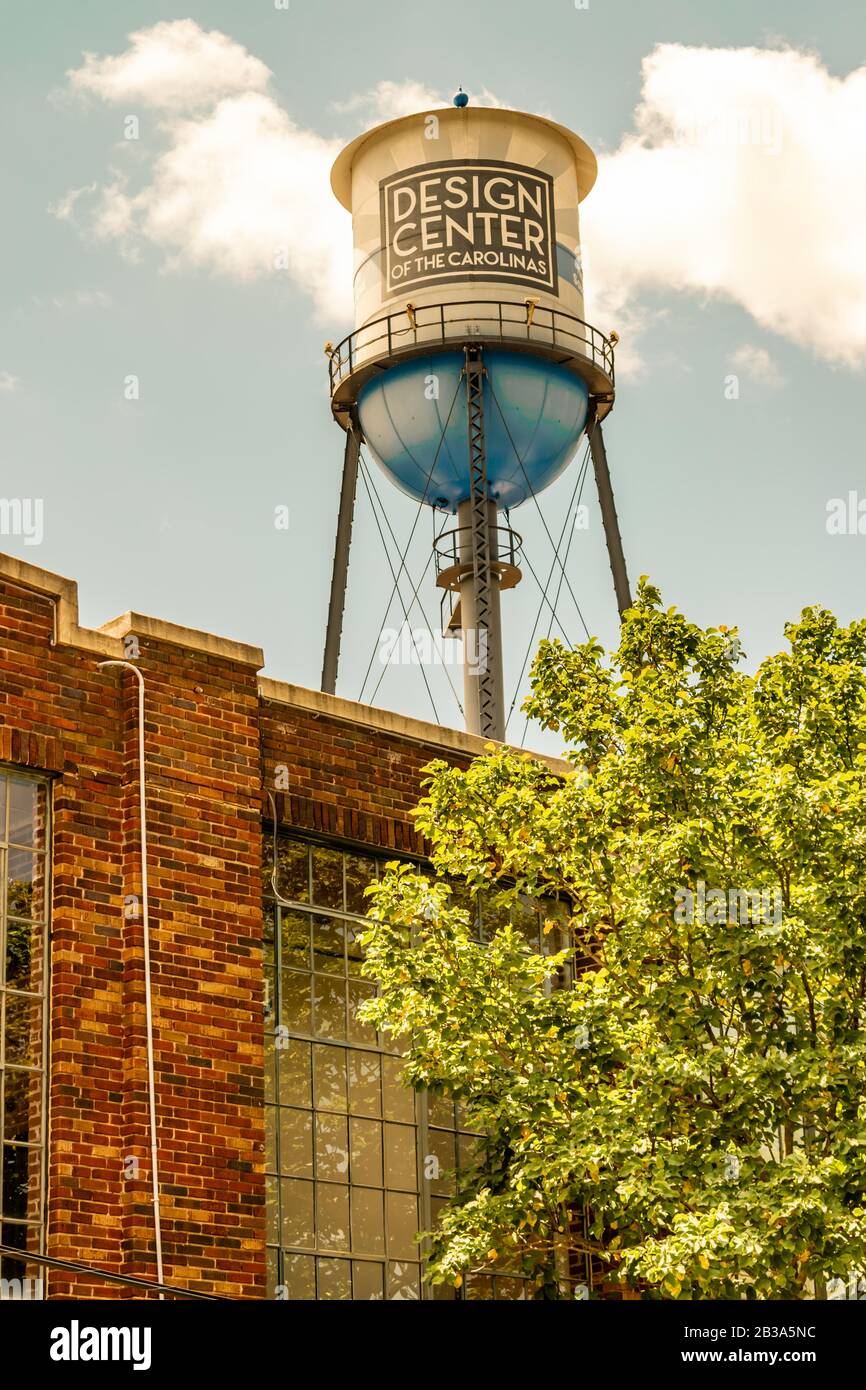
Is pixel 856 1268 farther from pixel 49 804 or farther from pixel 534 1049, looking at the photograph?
pixel 49 804

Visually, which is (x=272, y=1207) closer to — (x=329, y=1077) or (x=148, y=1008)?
(x=329, y=1077)

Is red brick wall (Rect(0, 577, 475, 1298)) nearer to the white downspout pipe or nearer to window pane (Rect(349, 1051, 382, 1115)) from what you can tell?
the white downspout pipe

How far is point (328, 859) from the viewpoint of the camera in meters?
15.9

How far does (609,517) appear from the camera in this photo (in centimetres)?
2675

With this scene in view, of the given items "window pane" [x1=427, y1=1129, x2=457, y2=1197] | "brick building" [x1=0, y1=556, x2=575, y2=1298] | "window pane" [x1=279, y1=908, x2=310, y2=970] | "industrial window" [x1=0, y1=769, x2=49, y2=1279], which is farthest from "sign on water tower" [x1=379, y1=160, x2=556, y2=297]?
"industrial window" [x1=0, y1=769, x2=49, y2=1279]

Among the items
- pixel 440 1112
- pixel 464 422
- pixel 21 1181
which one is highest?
pixel 464 422

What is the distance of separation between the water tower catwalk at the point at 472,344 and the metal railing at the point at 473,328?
0.9 inches

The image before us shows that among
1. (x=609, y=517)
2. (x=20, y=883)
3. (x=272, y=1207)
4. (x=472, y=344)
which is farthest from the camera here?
(x=609, y=517)

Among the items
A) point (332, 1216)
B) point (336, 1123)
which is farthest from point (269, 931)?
point (332, 1216)

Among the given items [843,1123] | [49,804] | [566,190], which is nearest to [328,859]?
[49,804]

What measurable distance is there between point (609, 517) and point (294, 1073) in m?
13.3

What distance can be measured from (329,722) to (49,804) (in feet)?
9.84

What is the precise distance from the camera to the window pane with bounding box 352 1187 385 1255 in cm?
1496
